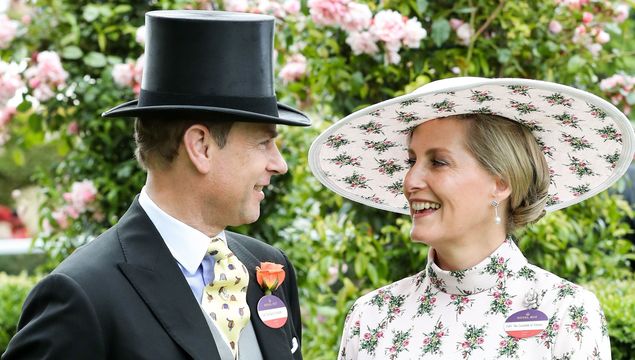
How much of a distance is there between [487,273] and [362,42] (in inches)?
71.9

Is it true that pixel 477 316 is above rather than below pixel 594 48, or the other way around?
below

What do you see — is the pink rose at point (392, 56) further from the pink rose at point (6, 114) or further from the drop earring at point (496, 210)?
the pink rose at point (6, 114)

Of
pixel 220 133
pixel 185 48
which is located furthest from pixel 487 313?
pixel 185 48

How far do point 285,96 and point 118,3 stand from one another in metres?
0.95

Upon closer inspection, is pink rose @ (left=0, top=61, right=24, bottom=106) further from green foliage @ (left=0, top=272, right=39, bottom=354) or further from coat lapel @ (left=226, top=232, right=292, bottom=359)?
coat lapel @ (left=226, top=232, right=292, bottom=359)

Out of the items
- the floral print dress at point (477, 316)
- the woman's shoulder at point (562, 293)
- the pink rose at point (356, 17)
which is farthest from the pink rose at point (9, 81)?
the woman's shoulder at point (562, 293)

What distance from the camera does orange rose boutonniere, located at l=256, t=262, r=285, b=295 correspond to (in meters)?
2.90

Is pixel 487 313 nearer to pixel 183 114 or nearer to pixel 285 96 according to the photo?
pixel 183 114

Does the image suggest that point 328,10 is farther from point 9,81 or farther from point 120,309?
point 120,309

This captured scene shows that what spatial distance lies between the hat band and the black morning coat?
275 mm

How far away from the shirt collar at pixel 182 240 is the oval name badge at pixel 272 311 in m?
Result: 0.25

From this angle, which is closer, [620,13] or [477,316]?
[477,316]

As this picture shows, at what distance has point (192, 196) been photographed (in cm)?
266

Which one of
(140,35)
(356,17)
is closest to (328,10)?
(356,17)
